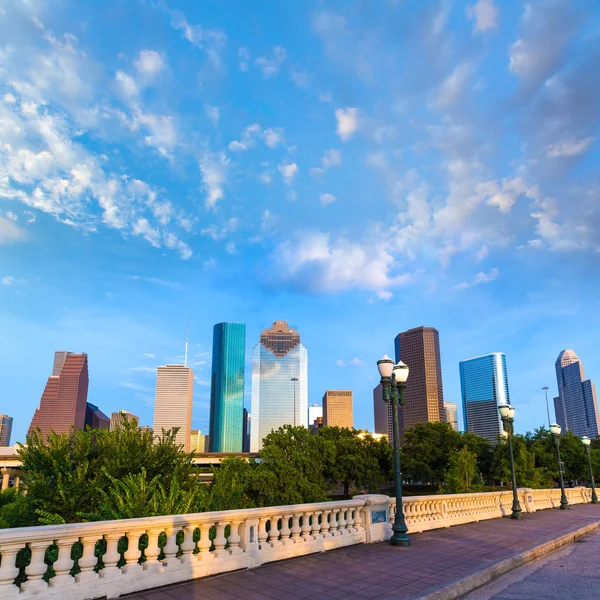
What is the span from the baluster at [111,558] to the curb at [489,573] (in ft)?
13.4

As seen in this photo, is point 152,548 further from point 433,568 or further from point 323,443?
point 323,443

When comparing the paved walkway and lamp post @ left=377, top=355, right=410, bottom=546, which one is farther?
lamp post @ left=377, top=355, right=410, bottom=546

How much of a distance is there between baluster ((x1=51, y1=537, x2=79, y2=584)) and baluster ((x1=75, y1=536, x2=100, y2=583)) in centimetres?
14

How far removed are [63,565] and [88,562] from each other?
0.31 meters

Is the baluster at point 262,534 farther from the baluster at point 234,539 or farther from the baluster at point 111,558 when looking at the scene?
the baluster at point 111,558

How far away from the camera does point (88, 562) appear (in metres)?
6.22

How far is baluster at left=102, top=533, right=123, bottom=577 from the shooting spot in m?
6.41

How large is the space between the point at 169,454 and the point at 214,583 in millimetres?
9111

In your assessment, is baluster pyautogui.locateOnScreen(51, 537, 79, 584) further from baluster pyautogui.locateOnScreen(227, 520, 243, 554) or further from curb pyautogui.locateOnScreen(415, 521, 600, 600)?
curb pyautogui.locateOnScreen(415, 521, 600, 600)

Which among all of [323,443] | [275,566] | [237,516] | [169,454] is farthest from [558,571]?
[323,443]

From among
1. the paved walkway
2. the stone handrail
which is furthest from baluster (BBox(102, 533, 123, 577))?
the paved walkway

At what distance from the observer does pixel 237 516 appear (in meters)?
8.14

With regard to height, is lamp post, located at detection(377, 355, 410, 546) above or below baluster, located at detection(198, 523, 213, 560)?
above

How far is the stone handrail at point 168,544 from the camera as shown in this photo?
5801mm
